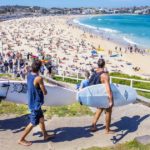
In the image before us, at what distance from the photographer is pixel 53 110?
8.70 m

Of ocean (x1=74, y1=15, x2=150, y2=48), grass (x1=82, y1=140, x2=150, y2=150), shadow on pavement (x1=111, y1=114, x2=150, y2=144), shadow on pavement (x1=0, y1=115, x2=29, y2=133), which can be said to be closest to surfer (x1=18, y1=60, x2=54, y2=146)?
shadow on pavement (x1=0, y1=115, x2=29, y2=133)

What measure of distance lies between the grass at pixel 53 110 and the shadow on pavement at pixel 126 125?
2.69ft

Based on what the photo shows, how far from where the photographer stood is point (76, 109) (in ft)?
29.0

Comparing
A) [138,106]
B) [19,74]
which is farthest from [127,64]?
[138,106]

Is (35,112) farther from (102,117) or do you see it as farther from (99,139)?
(102,117)

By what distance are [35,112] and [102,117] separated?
2079mm

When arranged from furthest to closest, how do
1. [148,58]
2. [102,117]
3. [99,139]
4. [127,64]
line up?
1. [148,58]
2. [127,64]
3. [102,117]
4. [99,139]

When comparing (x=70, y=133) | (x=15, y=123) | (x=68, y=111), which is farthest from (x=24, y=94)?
(x=70, y=133)

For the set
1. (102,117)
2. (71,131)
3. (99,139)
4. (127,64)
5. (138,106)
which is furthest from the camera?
(127,64)

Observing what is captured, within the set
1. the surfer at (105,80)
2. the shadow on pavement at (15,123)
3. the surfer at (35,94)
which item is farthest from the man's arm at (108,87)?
the shadow on pavement at (15,123)

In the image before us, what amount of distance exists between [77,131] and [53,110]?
1351 millimetres

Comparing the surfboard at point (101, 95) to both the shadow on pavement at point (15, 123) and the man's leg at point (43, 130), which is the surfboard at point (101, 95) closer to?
the man's leg at point (43, 130)

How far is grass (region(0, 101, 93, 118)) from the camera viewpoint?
8516 millimetres

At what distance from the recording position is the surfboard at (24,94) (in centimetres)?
812
